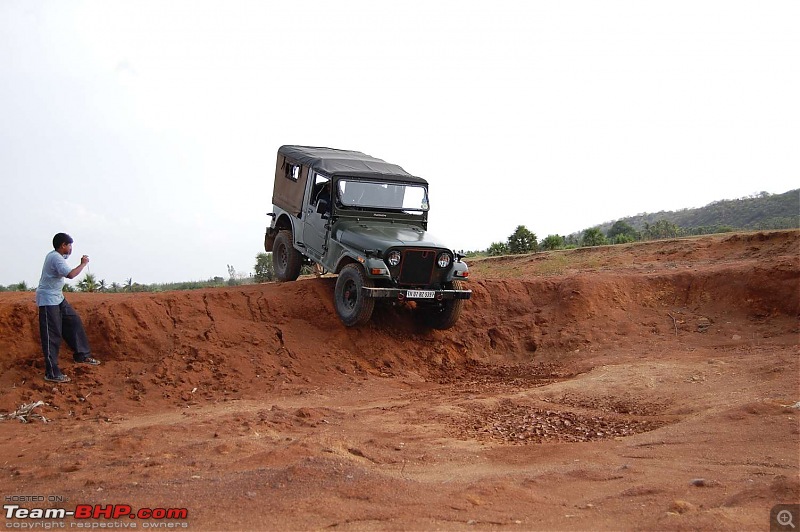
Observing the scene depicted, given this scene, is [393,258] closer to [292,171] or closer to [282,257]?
[292,171]

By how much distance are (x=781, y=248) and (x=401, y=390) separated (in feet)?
29.6

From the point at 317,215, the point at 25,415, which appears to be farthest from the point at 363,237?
the point at 25,415

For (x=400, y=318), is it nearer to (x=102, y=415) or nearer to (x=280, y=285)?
(x=280, y=285)

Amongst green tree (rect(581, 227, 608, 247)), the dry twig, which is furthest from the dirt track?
green tree (rect(581, 227, 608, 247))

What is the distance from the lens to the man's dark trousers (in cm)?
852

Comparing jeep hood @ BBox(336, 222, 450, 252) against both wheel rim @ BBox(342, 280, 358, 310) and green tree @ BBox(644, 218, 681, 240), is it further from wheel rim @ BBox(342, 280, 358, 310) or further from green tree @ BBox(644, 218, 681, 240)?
green tree @ BBox(644, 218, 681, 240)

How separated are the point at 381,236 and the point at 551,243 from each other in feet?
48.1

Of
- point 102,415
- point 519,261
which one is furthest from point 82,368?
point 519,261

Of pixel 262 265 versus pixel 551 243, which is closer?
pixel 551 243

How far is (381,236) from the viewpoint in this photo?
33.9 ft

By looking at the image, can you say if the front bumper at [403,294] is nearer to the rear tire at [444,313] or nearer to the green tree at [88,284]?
the rear tire at [444,313]

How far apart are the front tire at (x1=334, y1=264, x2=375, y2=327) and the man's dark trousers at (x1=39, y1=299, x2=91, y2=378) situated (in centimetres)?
354

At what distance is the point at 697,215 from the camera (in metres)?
40.8

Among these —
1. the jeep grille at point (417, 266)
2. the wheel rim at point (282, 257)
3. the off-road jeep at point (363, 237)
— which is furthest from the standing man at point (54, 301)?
the wheel rim at point (282, 257)
